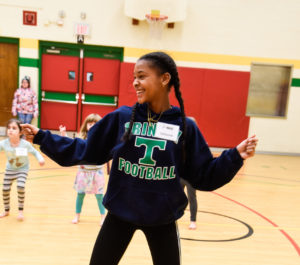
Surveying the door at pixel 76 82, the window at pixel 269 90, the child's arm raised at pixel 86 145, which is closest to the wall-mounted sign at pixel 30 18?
the door at pixel 76 82

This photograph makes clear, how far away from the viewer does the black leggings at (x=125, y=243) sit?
162 centimetres

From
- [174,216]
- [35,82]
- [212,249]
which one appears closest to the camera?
[174,216]

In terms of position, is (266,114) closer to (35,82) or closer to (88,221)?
(35,82)

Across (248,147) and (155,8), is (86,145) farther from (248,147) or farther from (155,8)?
(155,8)

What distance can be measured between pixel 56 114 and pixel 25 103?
3.33 feet

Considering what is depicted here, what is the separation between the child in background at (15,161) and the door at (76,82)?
225 inches

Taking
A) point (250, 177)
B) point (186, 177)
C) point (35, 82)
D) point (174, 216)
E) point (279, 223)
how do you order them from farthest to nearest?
point (35, 82) → point (250, 177) → point (279, 223) → point (186, 177) → point (174, 216)

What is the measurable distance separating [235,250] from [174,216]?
73.7 inches

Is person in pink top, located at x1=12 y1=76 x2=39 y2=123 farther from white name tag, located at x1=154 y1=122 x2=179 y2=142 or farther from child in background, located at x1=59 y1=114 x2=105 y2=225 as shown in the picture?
white name tag, located at x1=154 y1=122 x2=179 y2=142

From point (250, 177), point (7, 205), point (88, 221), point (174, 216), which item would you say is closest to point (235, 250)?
point (88, 221)

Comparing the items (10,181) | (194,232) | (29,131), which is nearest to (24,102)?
(10,181)

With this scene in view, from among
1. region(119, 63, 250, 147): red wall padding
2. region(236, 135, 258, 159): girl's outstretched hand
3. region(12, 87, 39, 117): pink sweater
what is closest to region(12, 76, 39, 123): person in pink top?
region(12, 87, 39, 117): pink sweater

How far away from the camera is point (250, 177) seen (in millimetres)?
6660

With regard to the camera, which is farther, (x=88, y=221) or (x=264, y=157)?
(x=264, y=157)
